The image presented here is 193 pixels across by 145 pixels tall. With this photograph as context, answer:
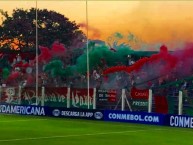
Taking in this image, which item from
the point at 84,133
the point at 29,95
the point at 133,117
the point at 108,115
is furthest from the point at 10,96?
the point at 84,133

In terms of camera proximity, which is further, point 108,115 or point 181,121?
point 108,115

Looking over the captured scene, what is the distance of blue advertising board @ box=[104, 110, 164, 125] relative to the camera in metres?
27.2

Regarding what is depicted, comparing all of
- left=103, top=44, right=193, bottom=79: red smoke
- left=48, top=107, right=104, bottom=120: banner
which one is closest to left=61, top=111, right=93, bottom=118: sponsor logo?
left=48, top=107, right=104, bottom=120: banner

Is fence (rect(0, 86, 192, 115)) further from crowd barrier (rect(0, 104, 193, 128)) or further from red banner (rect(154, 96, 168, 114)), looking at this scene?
crowd barrier (rect(0, 104, 193, 128))

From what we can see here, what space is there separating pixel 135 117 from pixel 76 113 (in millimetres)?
4134

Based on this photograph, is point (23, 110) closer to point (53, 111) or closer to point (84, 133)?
point (53, 111)

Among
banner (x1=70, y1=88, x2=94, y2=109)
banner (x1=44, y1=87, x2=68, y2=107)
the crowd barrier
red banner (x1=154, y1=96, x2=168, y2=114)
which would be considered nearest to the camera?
the crowd barrier

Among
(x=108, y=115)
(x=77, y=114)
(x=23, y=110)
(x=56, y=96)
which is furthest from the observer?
(x=56, y=96)

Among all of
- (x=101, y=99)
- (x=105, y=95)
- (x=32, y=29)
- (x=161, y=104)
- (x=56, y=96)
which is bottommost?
(x=161, y=104)

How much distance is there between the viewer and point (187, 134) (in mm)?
22906

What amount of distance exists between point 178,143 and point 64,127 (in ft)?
24.7

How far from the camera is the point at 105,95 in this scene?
33906 millimetres

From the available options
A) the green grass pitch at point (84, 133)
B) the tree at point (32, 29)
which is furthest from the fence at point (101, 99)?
the tree at point (32, 29)

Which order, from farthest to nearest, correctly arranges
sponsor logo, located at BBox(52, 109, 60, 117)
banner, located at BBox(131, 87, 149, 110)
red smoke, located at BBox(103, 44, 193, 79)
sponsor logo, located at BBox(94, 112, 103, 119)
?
red smoke, located at BBox(103, 44, 193, 79) < banner, located at BBox(131, 87, 149, 110) < sponsor logo, located at BBox(52, 109, 60, 117) < sponsor logo, located at BBox(94, 112, 103, 119)
